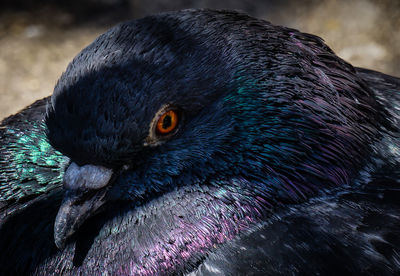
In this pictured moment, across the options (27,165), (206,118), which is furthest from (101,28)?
(206,118)

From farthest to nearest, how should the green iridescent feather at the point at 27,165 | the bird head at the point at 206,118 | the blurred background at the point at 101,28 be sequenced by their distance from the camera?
the blurred background at the point at 101,28, the green iridescent feather at the point at 27,165, the bird head at the point at 206,118

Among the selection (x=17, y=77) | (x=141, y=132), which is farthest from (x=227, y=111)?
(x=17, y=77)

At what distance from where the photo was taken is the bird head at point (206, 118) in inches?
83.5

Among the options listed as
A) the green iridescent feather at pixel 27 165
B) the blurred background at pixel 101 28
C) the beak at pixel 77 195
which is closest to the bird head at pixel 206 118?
the beak at pixel 77 195

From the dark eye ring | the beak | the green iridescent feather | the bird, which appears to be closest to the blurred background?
the green iridescent feather

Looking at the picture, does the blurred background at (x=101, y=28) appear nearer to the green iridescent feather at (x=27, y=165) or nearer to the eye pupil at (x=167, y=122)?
the green iridescent feather at (x=27, y=165)

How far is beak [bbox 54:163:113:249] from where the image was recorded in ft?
7.16

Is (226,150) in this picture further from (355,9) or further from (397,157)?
(355,9)

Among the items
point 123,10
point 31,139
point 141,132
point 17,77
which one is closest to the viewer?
point 141,132

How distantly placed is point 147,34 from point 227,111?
497mm

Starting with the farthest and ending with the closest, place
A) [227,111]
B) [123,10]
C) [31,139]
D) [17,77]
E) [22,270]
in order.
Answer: [123,10], [17,77], [31,139], [22,270], [227,111]

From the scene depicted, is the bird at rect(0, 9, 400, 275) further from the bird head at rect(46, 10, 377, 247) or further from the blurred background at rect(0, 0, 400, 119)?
the blurred background at rect(0, 0, 400, 119)

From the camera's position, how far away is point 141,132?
2.13 meters

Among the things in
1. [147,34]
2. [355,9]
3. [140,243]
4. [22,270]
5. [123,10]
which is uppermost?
[355,9]
